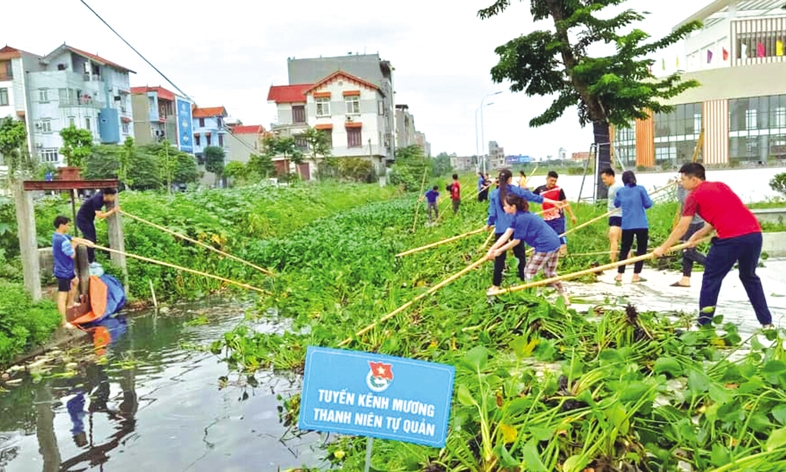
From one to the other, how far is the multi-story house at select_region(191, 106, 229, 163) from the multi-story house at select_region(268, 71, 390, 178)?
18416 millimetres

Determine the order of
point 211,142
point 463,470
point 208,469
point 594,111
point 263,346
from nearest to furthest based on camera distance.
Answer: point 463,470 < point 208,469 < point 263,346 < point 594,111 < point 211,142

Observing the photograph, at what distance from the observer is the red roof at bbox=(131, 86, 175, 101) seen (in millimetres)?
62797

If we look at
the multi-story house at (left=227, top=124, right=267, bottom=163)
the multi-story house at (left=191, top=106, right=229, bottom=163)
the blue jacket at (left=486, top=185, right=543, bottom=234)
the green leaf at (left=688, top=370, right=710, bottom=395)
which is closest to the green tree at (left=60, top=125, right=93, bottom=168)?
the blue jacket at (left=486, top=185, right=543, bottom=234)

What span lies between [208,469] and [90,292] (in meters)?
6.17

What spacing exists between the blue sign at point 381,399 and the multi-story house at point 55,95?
51790 millimetres

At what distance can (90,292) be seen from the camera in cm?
995

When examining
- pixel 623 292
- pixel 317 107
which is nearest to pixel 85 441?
pixel 623 292

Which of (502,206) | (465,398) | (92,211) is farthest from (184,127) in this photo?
(465,398)

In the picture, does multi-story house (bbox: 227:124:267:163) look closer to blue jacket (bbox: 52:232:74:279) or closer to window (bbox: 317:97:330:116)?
window (bbox: 317:97:330:116)

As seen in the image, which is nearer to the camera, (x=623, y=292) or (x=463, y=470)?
(x=463, y=470)

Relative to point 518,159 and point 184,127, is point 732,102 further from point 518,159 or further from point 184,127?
point 184,127

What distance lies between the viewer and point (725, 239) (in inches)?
244

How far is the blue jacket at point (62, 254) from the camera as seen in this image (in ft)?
29.2

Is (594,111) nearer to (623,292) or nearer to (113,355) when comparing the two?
(623,292)
